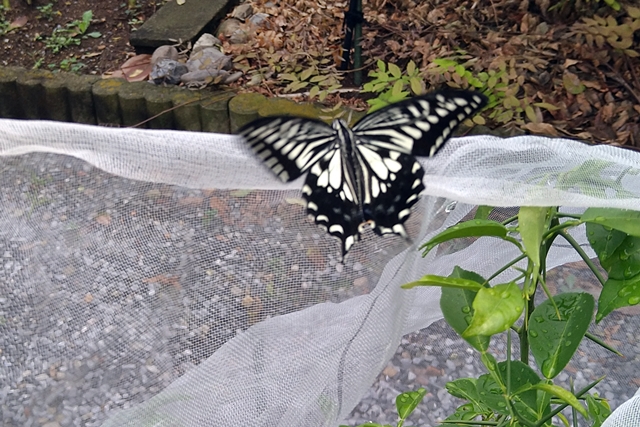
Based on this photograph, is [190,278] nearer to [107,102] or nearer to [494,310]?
[494,310]

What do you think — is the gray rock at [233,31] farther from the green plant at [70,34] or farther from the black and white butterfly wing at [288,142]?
the black and white butterfly wing at [288,142]

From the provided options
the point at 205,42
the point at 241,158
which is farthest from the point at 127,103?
the point at 241,158

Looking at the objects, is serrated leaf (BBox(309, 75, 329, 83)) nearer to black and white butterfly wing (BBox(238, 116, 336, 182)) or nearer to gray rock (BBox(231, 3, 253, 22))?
gray rock (BBox(231, 3, 253, 22))

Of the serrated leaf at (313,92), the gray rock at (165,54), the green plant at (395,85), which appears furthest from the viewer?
the gray rock at (165,54)

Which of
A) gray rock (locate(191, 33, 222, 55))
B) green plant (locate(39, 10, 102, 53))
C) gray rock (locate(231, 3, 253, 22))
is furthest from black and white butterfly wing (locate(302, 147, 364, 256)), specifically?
green plant (locate(39, 10, 102, 53))

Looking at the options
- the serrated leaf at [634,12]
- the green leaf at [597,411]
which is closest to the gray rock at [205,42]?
the serrated leaf at [634,12]
